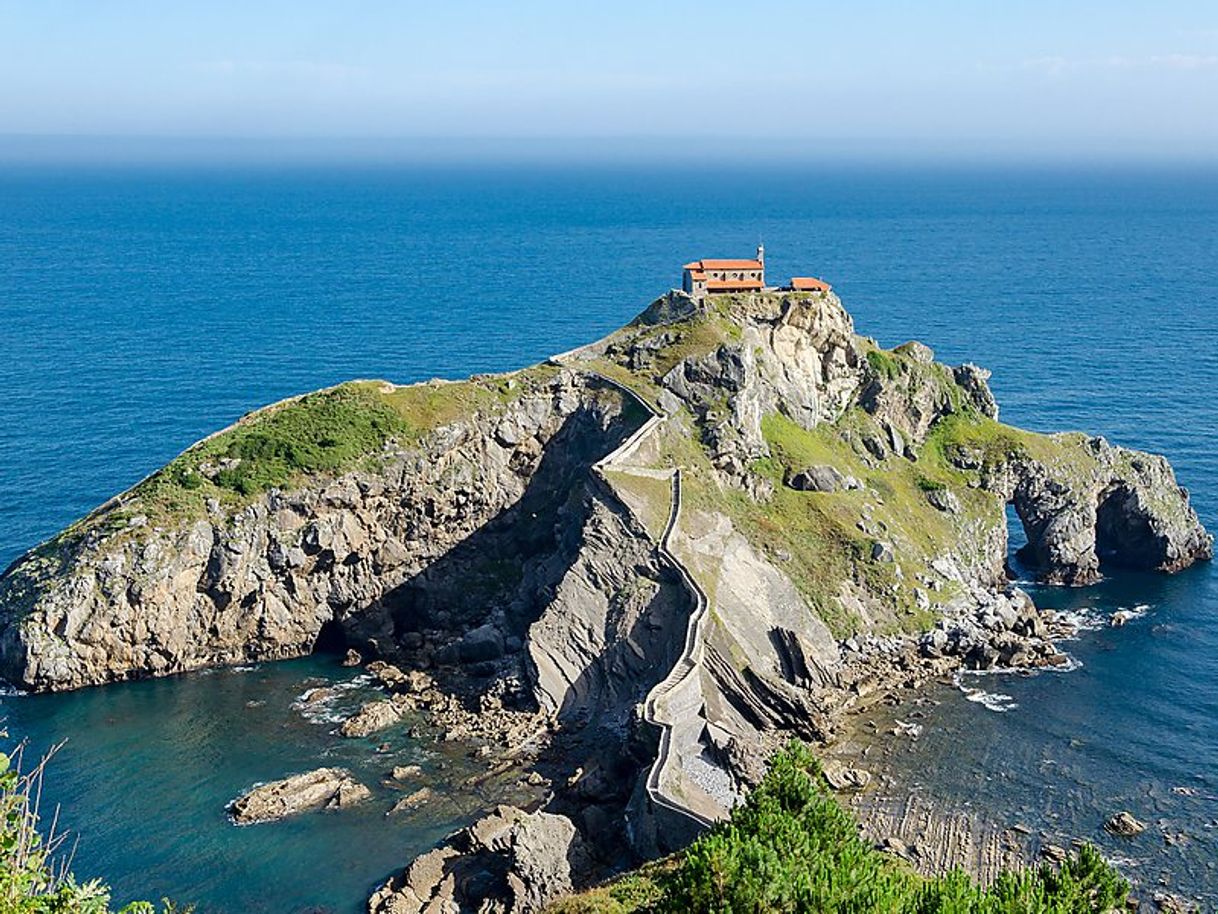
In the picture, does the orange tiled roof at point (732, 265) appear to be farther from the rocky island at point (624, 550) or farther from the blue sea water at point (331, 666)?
the blue sea water at point (331, 666)

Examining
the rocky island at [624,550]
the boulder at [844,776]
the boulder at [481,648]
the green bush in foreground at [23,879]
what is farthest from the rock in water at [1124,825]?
the green bush in foreground at [23,879]

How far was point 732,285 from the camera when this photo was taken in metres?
104

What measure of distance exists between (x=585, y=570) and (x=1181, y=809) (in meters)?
36.8

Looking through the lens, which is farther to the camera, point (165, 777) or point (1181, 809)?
point (165, 777)

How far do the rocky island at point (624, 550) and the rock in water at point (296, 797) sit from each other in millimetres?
6720

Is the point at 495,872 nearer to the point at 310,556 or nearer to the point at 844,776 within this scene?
the point at 844,776

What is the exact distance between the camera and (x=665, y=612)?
76188 mm

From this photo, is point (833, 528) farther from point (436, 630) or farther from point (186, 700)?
point (186, 700)

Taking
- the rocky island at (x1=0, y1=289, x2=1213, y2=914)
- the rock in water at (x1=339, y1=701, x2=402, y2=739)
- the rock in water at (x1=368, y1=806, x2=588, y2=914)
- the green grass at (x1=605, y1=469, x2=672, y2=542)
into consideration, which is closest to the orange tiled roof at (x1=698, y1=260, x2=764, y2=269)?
the rocky island at (x1=0, y1=289, x2=1213, y2=914)

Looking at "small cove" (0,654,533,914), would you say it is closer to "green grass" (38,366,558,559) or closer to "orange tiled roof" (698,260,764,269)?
"green grass" (38,366,558,559)

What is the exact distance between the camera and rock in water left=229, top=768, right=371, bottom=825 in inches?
2534

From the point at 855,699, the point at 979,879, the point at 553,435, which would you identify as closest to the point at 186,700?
the point at 553,435

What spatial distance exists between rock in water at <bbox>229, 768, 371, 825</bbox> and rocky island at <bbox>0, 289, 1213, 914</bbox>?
6720 millimetres

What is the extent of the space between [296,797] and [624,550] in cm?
2591
